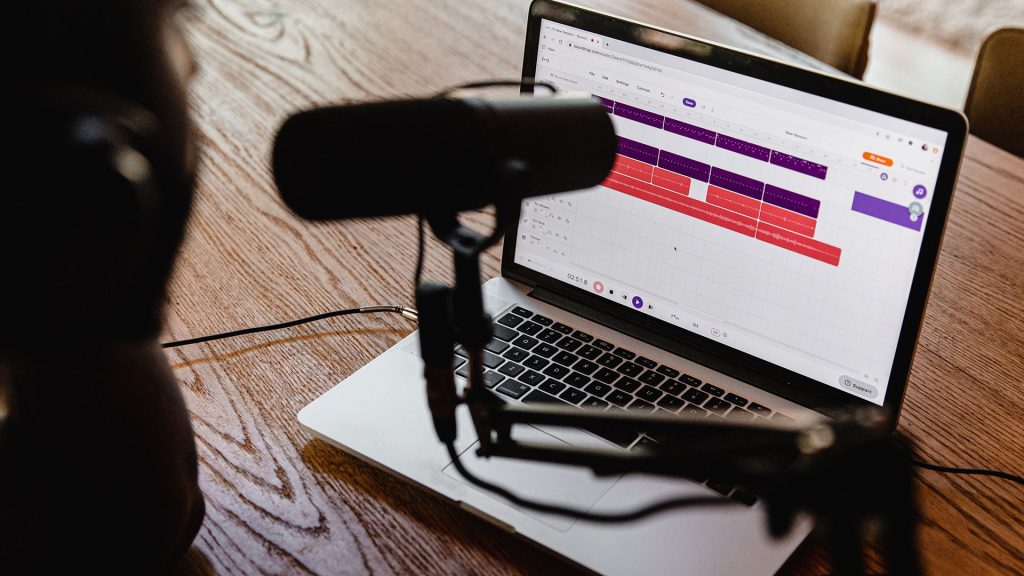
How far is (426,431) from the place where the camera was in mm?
756

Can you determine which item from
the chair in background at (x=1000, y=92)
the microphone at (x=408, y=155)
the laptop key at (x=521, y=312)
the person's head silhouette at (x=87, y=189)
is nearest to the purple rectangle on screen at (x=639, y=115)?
the laptop key at (x=521, y=312)

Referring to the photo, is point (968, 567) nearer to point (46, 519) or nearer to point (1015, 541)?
point (1015, 541)

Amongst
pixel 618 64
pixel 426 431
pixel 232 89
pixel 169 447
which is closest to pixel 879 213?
pixel 618 64

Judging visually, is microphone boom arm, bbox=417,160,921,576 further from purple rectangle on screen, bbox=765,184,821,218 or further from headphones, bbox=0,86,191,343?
purple rectangle on screen, bbox=765,184,821,218

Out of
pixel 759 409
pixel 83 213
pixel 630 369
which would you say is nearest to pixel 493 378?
pixel 630 369

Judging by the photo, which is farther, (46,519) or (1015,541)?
(1015,541)

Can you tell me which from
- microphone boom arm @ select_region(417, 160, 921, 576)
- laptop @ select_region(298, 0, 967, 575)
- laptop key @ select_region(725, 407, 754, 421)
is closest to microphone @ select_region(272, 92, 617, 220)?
microphone boom arm @ select_region(417, 160, 921, 576)

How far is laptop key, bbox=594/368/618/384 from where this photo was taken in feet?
2.69

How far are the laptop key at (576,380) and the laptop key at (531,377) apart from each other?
2cm

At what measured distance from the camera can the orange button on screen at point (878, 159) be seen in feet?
2.32

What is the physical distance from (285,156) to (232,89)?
0.95 metres

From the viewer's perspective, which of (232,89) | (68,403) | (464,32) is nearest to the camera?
(68,403)

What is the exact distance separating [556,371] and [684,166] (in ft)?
0.69

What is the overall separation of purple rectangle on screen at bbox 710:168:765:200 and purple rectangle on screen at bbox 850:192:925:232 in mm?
77
